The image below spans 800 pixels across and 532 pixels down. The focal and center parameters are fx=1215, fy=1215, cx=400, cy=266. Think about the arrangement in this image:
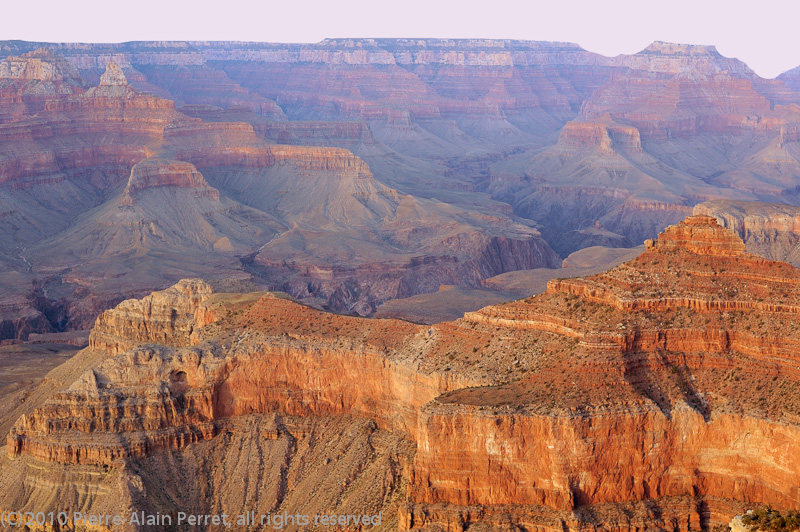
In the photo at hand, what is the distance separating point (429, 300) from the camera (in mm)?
144375

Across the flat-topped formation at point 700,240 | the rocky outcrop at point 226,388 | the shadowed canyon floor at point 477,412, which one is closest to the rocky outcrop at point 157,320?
the shadowed canyon floor at point 477,412

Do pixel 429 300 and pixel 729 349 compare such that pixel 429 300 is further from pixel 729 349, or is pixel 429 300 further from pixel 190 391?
pixel 729 349

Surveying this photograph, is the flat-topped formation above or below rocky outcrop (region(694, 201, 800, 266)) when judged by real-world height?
below

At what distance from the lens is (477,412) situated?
2403 inches

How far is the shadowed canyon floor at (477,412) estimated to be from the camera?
60844mm

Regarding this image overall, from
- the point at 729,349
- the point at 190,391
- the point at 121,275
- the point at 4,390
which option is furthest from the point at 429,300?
the point at 729,349

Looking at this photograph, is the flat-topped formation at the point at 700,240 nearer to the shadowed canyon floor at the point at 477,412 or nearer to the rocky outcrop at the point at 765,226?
the shadowed canyon floor at the point at 477,412

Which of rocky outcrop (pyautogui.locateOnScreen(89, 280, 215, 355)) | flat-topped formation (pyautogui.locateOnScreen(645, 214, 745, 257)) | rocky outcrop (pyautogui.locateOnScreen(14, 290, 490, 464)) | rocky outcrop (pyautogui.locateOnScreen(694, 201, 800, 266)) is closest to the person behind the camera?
flat-topped formation (pyautogui.locateOnScreen(645, 214, 745, 257))

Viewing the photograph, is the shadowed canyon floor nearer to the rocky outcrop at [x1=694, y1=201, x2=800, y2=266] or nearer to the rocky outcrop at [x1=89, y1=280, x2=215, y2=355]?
the rocky outcrop at [x1=89, y1=280, x2=215, y2=355]

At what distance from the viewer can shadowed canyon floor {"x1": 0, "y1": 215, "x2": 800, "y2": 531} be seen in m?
60.8

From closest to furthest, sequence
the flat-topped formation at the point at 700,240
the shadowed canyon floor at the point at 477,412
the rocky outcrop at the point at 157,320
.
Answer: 1. the shadowed canyon floor at the point at 477,412
2. the flat-topped formation at the point at 700,240
3. the rocky outcrop at the point at 157,320

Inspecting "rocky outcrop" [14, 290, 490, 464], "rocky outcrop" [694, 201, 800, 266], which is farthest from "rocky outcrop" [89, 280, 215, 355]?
"rocky outcrop" [694, 201, 800, 266]

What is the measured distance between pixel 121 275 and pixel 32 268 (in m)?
15.8

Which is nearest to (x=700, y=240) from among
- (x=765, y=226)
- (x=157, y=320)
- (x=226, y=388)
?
(x=226, y=388)
